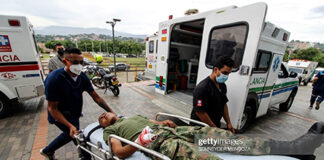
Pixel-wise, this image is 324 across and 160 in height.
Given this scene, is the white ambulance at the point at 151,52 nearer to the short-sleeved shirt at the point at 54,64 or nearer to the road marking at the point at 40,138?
the short-sleeved shirt at the point at 54,64

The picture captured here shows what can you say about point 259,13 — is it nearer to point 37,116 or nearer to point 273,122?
point 273,122

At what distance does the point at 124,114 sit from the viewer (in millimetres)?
4121

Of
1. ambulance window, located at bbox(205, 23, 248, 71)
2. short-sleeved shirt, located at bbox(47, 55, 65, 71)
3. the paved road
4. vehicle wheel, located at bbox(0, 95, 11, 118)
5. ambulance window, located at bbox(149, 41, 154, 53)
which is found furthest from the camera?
ambulance window, located at bbox(149, 41, 154, 53)

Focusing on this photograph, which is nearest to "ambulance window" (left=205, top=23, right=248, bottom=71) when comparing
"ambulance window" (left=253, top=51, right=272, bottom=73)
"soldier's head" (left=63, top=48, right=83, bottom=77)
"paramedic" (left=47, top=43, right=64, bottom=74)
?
"ambulance window" (left=253, top=51, right=272, bottom=73)

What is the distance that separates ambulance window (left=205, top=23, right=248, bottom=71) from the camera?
2322mm

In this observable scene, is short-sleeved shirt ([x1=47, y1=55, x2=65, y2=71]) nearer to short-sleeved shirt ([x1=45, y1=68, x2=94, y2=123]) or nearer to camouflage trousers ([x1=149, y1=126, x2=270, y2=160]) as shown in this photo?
short-sleeved shirt ([x1=45, y1=68, x2=94, y2=123])

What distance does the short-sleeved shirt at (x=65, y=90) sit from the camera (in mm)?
1652

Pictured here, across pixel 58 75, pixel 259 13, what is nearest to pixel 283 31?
pixel 259 13

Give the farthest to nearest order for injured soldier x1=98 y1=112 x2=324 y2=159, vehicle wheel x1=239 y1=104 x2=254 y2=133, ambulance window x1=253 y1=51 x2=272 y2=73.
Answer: vehicle wheel x1=239 y1=104 x2=254 y2=133
ambulance window x1=253 y1=51 x2=272 y2=73
injured soldier x1=98 y1=112 x2=324 y2=159

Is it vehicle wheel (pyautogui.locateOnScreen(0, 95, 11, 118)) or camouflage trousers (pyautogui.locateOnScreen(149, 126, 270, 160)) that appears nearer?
camouflage trousers (pyautogui.locateOnScreen(149, 126, 270, 160))

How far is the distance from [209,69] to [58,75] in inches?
107

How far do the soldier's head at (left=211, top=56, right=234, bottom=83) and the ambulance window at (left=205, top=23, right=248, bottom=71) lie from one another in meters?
0.76
